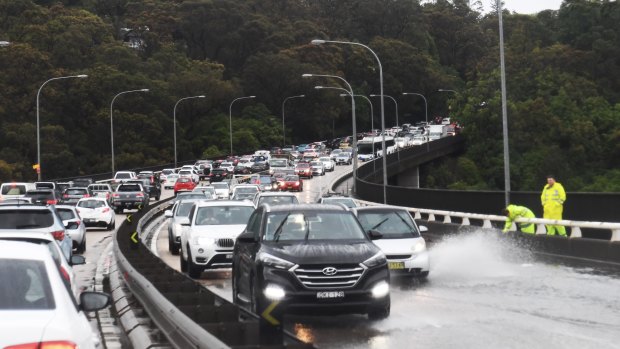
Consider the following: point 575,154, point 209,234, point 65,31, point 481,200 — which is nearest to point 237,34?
point 65,31

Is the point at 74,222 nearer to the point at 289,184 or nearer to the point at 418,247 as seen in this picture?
the point at 418,247

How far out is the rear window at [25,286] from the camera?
6.90 meters

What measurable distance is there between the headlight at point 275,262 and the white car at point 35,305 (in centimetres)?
669

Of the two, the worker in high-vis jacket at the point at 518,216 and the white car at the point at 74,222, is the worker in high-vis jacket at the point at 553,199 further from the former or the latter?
the white car at the point at 74,222

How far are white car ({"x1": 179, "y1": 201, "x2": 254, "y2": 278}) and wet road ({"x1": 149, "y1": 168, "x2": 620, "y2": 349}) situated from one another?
0.45 meters

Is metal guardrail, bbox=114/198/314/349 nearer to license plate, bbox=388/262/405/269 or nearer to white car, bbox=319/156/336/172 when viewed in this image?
license plate, bbox=388/262/405/269

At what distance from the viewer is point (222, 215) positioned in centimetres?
2467

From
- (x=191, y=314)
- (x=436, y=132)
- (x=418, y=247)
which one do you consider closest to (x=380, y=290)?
(x=191, y=314)

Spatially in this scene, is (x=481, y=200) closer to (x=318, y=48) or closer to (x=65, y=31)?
(x=65, y=31)

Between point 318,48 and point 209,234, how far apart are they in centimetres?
14051

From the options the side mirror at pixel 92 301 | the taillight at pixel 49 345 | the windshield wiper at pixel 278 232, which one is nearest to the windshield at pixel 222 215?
the windshield wiper at pixel 278 232

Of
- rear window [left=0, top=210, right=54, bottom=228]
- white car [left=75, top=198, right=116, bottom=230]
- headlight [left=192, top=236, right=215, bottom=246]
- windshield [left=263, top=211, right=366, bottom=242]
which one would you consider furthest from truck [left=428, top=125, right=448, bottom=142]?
windshield [left=263, top=211, right=366, bottom=242]

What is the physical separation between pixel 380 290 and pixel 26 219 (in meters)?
8.47

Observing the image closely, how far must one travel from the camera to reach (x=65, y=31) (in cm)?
13175
